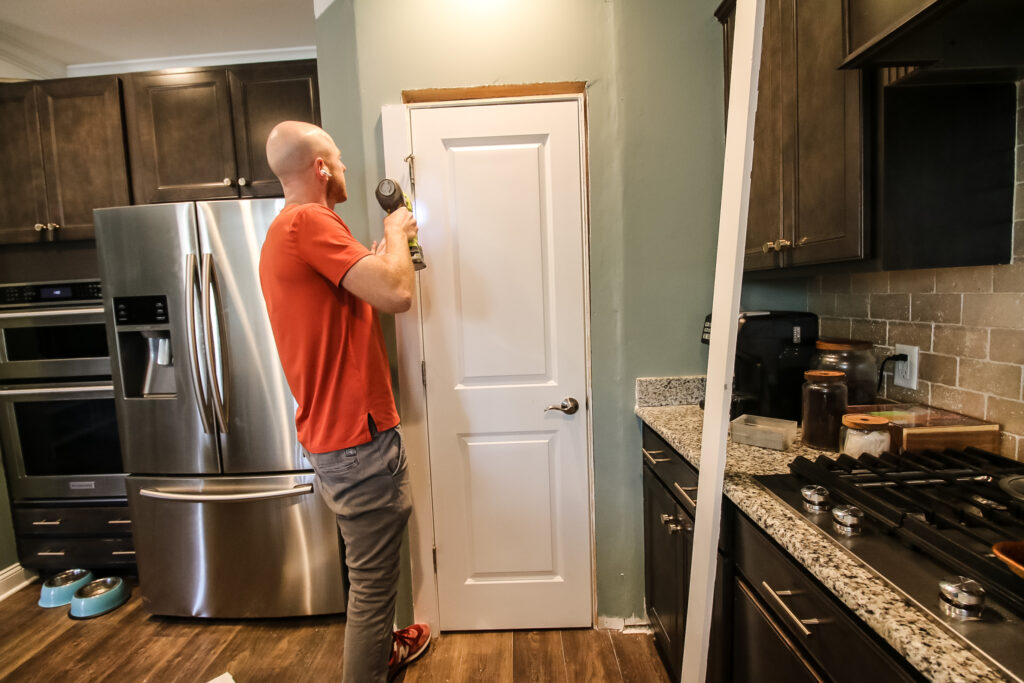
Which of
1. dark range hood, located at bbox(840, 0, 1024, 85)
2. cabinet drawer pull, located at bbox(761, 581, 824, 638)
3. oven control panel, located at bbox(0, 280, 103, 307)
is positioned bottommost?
cabinet drawer pull, located at bbox(761, 581, 824, 638)

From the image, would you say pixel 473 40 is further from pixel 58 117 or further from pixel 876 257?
pixel 58 117

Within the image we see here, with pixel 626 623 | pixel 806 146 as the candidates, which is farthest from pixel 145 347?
pixel 806 146

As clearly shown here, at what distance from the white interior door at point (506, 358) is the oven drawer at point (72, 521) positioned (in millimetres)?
1713

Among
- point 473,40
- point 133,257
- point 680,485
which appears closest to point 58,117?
point 133,257

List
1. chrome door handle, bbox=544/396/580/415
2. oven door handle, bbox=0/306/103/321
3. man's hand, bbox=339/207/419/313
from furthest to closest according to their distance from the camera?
oven door handle, bbox=0/306/103/321 < chrome door handle, bbox=544/396/580/415 < man's hand, bbox=339/207/419/313

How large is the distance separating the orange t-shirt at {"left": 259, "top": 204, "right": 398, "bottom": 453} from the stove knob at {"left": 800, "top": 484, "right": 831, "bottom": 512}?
1125 mm

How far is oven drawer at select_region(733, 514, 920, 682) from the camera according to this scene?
2.39ft

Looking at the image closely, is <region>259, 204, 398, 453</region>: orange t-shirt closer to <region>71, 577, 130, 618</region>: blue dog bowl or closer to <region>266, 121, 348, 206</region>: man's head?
<region>266, 121, 348, 206</region>: man's head

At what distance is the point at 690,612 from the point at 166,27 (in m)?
3.34

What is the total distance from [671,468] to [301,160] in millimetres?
1477

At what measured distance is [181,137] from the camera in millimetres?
2410

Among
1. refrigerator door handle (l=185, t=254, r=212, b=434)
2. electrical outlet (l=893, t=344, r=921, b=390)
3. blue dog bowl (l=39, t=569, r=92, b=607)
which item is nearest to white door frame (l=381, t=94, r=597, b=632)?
refrigerator door handle (l=185, t=254, r=212, b=434)

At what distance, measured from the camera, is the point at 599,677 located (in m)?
1.78

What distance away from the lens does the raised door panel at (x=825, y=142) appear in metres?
1.22
